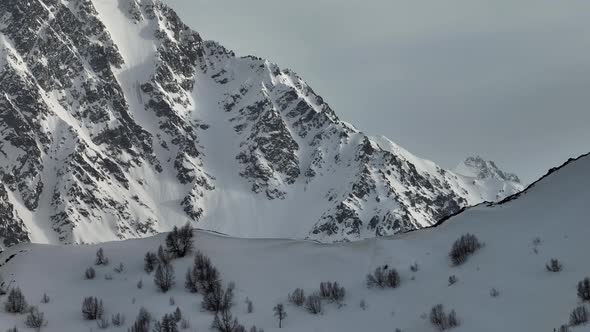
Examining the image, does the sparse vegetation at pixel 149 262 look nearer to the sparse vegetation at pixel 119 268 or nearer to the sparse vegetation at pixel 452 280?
the sparse vegetation at pixel 119 268

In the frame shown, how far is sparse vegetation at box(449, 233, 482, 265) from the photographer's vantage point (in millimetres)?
21031

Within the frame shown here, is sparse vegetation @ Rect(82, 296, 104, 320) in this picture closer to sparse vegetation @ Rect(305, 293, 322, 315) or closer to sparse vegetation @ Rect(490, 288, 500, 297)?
sparse vegetation @ Rect(305, 293, 322, 315)

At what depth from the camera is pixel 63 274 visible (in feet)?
71.8

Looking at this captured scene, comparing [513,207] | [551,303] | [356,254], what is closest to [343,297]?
[356,254]

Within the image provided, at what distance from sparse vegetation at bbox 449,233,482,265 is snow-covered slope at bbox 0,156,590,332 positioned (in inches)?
9.7

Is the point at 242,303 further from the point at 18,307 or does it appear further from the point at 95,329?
the point at 18,307

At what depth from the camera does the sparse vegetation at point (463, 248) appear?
21.0 meters

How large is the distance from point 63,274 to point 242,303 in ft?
18.6

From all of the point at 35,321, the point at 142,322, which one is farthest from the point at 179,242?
the point at 35,321

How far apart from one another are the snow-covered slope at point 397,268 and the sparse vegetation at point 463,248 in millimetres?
247

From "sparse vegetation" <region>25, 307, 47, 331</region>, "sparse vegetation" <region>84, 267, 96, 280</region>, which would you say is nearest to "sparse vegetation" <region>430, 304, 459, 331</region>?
"sparse vegetation" <region>25, 307, 47, 331</region>

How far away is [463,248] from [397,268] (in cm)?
194

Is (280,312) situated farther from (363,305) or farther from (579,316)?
(579,316)

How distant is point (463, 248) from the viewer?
2134 centimetres
